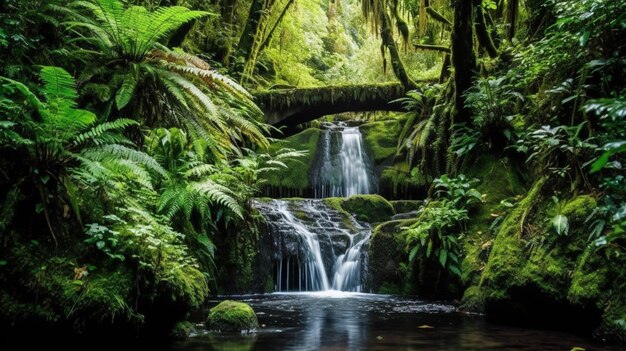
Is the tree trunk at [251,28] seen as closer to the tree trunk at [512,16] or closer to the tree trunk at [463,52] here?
the tree trunk at [463,52]

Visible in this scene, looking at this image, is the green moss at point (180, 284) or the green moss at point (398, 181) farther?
the green moss at point (398, 181)

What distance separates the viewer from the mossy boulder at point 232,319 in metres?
4.75

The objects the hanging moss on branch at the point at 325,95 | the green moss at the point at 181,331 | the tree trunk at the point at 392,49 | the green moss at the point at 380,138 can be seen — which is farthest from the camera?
the green moss at the point at 380,138

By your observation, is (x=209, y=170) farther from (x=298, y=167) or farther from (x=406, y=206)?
(x=298, y=167)

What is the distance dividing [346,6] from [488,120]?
19397mm

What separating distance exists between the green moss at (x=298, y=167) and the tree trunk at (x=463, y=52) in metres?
5.08

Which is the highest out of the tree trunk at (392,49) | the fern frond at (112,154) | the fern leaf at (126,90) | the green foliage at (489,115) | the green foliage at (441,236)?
the tree trunk at (392,49)

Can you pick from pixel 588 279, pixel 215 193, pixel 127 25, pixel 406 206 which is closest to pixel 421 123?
pixel 406 206

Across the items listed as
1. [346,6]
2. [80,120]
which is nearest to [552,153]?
[80,120]

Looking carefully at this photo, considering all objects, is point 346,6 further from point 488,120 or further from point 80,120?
point 80,120

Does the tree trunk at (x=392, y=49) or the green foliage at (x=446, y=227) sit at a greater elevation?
the tree trunk at (x=392, y=49)

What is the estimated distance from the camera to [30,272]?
361 centimetres

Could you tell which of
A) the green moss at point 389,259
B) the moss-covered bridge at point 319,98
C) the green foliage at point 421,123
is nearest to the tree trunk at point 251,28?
the moss-covered bridge at point 319,98

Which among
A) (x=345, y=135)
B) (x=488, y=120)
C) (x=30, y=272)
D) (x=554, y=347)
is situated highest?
(x=345, y=135)
